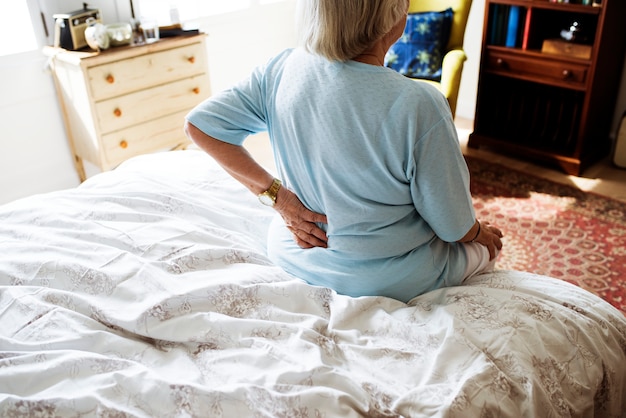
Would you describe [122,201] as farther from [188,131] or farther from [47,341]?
Answer: [47,341]

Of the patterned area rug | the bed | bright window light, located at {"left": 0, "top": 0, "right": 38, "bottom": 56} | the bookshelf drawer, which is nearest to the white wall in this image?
bright window light, located at {"left": 0, "top": 0, "right": 38, "bottom": 56}

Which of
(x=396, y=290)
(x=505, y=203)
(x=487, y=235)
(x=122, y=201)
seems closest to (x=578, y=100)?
(x=505, y=203)

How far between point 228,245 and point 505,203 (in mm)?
1936

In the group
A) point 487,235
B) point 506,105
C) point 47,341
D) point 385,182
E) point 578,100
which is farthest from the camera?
point 506,105

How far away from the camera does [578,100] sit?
322 cm

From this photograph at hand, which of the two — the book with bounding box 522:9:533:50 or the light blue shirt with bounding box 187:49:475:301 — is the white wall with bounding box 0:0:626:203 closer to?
the book with bounding box 522:9:533:50

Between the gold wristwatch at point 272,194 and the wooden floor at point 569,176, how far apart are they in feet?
4.97

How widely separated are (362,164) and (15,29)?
2432 mm

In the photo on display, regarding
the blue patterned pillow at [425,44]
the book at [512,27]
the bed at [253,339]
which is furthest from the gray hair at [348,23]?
the book at [512,27]

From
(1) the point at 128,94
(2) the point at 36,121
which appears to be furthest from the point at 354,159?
(2) the point at 36,121

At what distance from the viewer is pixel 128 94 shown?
9.36 ft

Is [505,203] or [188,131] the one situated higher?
[188,131]

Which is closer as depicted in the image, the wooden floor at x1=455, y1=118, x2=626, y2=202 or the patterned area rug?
the patterned area rug

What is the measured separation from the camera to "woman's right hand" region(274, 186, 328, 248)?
1.36 meters
